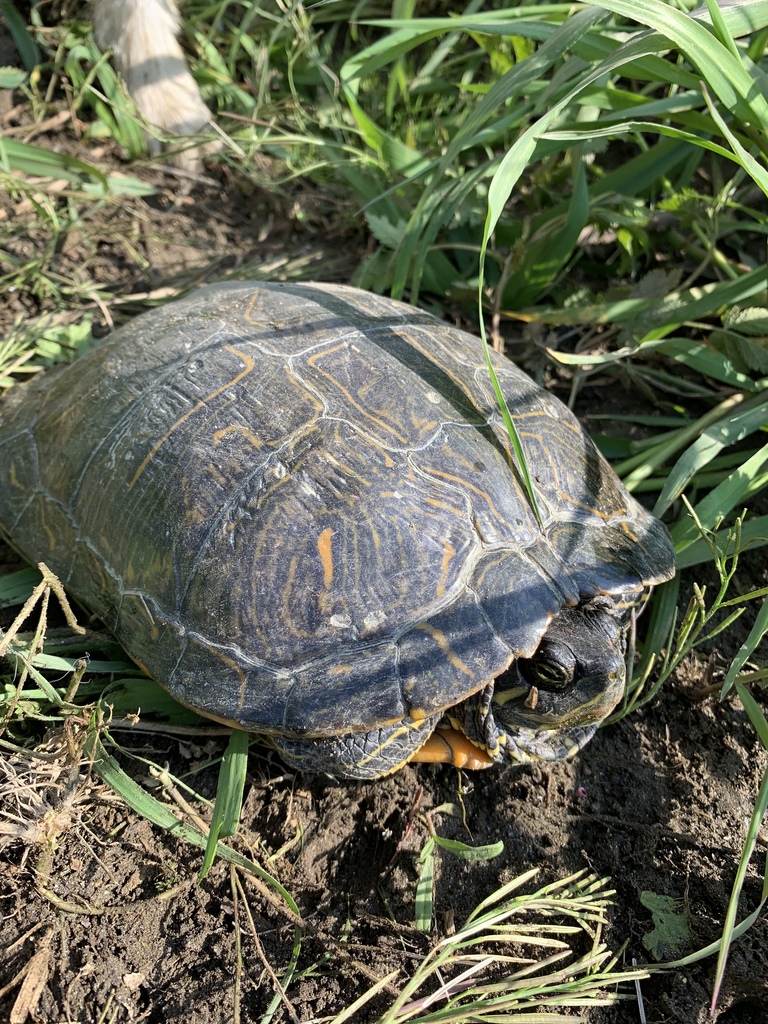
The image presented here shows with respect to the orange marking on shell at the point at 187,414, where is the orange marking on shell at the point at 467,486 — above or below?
below

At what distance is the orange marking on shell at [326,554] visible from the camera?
2.04 meters

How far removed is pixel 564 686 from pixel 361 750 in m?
0.60

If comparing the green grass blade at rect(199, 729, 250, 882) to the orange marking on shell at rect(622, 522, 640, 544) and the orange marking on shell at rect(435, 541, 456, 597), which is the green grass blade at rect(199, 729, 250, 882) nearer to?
the orange marking on shell at rect(435, 541, 456, 597)

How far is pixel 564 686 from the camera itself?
217cm

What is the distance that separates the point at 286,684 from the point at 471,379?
111 cm

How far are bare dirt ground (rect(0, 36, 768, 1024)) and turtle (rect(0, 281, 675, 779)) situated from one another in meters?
0.22

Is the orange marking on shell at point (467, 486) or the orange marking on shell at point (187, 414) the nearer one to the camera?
the orange marking on shell at point (467, 486)

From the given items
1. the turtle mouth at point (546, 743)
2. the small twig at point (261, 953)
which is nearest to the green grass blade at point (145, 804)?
the small twig at point (261, 953)

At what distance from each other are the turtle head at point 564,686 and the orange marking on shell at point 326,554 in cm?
Answer: 60

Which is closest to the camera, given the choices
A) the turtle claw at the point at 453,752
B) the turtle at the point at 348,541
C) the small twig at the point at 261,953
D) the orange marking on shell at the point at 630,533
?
the small twig at the point at 261,953

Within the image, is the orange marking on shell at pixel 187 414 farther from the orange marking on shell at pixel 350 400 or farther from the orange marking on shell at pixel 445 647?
the orange marking on shell at pixel 445 647

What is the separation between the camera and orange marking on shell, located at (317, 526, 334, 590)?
2.04m

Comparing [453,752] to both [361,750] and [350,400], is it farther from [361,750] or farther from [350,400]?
[350,400]

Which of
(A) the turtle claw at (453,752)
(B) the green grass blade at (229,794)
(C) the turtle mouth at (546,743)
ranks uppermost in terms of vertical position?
(B) the green grass blade at (229,794)
